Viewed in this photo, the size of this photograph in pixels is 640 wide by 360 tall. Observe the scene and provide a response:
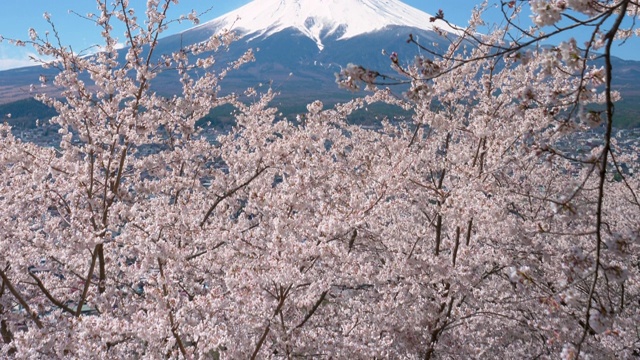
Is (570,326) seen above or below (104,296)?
below

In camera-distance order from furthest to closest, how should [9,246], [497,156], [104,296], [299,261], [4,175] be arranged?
[4,175] < [497,156] < [9,246] < [104,296] < [299,261]

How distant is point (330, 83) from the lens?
176 m

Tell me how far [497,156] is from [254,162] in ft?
12.3

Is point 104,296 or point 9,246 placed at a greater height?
point 9,246

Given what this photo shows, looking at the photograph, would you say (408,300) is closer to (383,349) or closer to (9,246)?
(383,349)

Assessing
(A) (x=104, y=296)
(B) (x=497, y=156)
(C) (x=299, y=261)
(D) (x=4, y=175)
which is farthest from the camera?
(D) (x=4, y=175)

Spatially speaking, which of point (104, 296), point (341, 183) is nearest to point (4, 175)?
point (104, 296)

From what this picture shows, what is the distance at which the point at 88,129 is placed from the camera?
580 centimetres

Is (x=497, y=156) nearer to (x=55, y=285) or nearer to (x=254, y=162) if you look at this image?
(x=254, y=162)

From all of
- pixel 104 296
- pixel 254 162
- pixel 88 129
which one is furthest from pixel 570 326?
pixel 88 129

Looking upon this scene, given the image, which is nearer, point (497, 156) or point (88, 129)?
point (88, 129)

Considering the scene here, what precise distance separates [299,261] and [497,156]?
3.67m

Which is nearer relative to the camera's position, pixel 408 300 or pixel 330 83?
pixel 408 300

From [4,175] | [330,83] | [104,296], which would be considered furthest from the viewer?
[330,83]
